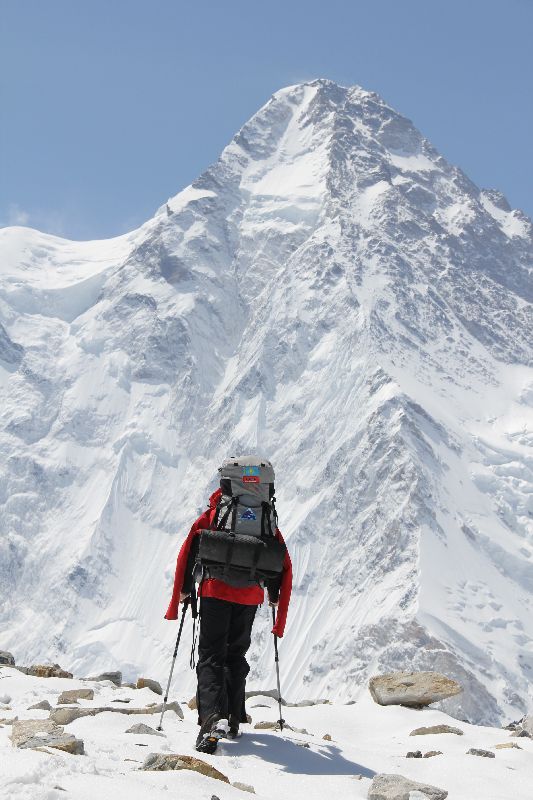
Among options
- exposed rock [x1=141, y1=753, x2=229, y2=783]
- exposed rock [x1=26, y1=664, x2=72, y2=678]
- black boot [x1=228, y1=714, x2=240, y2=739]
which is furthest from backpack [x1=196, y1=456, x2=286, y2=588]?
exposed rock [x1=26, y1=664, x2=72, y2=678]

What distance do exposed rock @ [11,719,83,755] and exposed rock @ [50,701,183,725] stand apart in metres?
0.96

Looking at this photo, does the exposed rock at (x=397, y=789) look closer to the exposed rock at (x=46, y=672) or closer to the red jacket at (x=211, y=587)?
the red jacket at (x=211, y=587)

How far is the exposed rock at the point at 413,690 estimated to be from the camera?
603 inches

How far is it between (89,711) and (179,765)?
3.28 metres

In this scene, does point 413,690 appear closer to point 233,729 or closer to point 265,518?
point 233,729

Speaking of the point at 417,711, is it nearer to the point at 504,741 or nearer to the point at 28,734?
the point at 504,741

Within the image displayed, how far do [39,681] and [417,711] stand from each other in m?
5.44

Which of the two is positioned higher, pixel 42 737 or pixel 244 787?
pixel 42 737

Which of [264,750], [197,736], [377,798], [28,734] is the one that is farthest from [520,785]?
[28,734]

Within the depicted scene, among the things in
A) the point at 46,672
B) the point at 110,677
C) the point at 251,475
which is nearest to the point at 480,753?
the point at 251,475

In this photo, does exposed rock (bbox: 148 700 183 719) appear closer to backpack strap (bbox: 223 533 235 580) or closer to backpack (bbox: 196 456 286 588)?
backpack (bbox: 196 456 286 588)

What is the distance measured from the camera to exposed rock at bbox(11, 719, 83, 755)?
344 inches

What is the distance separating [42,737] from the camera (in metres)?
9.08

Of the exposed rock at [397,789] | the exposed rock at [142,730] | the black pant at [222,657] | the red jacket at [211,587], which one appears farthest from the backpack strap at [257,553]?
the exposed rock at [397,789]
